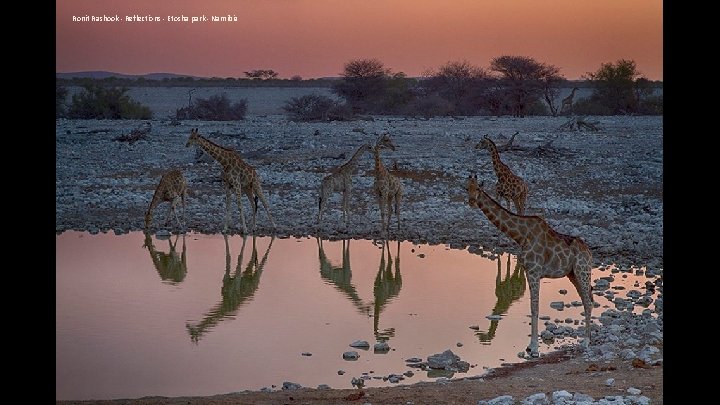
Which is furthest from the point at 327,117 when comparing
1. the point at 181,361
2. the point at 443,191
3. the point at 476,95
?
the point at 181,361

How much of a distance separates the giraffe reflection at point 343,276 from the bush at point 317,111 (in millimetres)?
21005

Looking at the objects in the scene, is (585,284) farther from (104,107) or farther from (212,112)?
(104,107)

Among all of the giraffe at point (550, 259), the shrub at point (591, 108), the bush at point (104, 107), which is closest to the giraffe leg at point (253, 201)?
the giraffe at point (550, 259)

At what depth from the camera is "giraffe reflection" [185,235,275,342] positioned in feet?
37.2

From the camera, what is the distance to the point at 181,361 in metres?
9.78

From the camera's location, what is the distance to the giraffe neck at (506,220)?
10516 millimetres

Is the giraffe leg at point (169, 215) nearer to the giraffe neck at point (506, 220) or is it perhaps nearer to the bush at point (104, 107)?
the giraffe neck at point (506, 220)

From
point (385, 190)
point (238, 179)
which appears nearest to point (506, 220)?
point (385, 190)

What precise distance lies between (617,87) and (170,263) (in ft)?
115

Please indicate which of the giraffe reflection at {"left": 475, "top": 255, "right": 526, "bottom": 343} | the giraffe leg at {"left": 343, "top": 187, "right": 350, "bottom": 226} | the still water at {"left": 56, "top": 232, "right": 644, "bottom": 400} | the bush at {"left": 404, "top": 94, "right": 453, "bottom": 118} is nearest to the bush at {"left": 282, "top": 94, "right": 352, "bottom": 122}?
the bush at {"left": 404, "top": 94, "right": 453, "bottom": 118}

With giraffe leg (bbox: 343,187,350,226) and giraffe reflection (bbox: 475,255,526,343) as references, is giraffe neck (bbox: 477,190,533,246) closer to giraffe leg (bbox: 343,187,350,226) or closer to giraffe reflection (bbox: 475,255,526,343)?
giraffe reflection (bbox: 475,255,526,343)

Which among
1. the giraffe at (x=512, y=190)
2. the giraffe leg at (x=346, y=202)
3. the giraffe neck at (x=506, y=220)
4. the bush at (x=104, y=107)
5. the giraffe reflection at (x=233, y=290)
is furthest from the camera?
the bush at (x=104, y=107)
